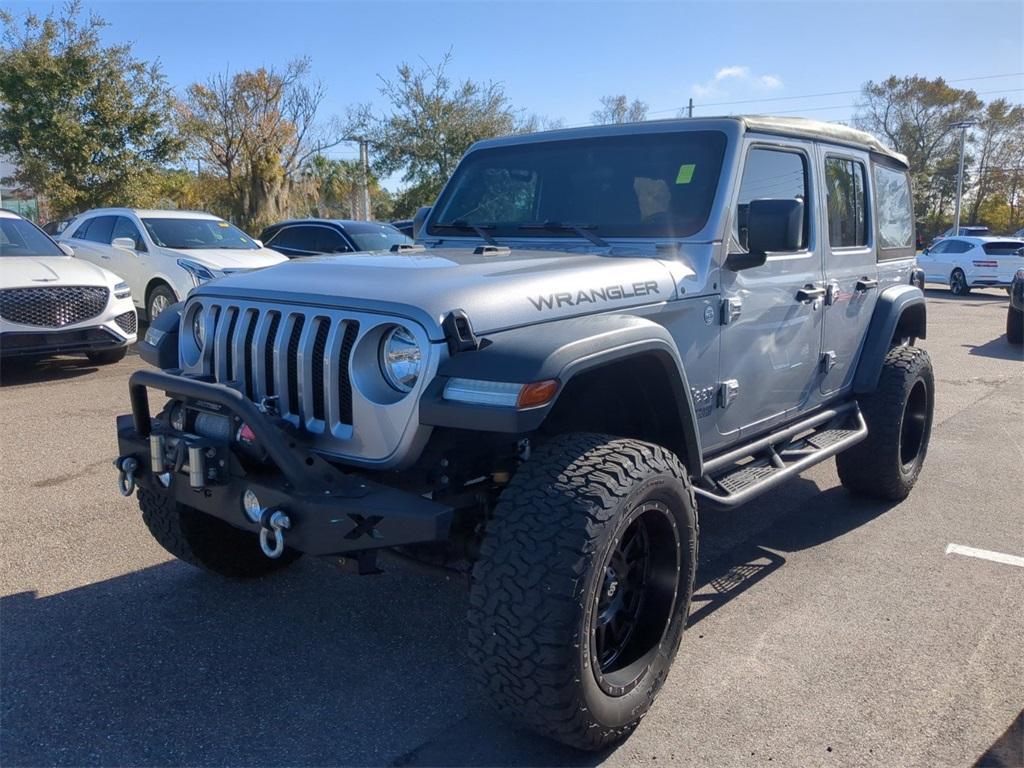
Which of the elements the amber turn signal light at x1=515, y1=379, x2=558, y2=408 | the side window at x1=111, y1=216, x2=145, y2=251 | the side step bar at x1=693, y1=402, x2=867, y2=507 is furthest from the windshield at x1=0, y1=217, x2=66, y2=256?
the amber turn signal light at x1=515, y1=379, x2=558, y2=408

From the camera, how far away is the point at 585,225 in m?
3.85

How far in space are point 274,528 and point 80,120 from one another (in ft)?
60.9

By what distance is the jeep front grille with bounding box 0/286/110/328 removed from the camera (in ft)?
26.1

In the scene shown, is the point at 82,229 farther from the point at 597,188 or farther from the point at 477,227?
the point at 597,188

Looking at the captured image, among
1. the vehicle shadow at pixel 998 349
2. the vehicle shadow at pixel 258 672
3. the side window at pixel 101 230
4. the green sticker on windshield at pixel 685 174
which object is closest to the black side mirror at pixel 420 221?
the green sticker on windshield at pixel 685 174

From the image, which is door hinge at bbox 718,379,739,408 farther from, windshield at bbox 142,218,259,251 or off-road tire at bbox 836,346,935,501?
windshield at bbox 142,218,259,251

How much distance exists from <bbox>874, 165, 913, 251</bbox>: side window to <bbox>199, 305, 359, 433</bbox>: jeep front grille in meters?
3.71

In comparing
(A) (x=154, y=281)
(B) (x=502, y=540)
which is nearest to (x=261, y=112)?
(A) (x=154, y=281)

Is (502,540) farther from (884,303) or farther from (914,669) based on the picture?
(884,303)

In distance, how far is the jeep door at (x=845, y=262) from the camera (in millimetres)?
4531

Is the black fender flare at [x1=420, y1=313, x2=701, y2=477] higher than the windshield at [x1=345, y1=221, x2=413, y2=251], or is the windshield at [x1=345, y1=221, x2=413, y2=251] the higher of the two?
the windshield at [x1=345, y1=221, x2=413, y2=251]

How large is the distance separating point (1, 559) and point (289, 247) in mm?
8825

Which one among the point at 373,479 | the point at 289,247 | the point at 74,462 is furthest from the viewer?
the point at 289,247

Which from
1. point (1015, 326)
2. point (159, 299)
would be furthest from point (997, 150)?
point (159, 299)
